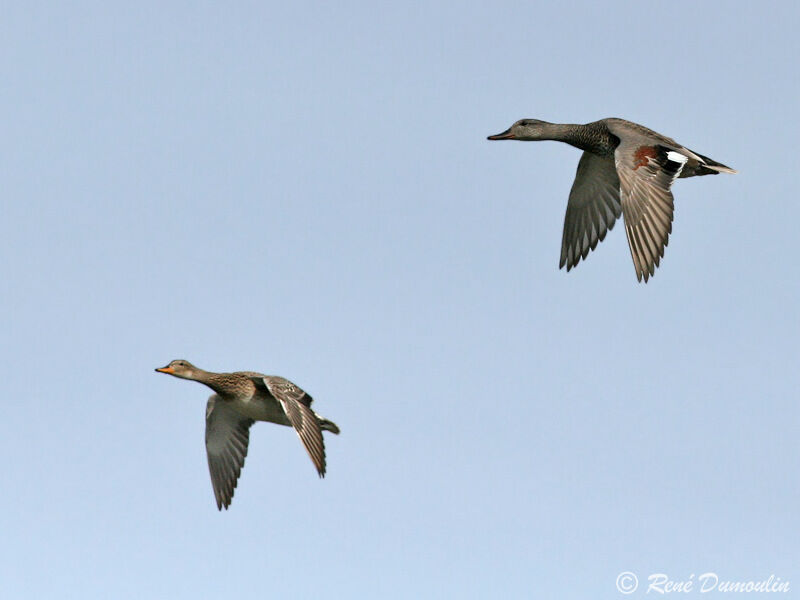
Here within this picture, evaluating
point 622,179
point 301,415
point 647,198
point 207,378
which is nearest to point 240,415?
point 207,378

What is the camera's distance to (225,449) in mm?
28750

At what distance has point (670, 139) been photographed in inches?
986

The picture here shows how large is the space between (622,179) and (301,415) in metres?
6.81

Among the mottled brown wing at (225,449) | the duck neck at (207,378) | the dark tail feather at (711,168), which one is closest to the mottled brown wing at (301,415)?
the duck neck at (207,378)

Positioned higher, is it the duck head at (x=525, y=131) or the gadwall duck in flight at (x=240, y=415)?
the duck head at (x=525, y=131)

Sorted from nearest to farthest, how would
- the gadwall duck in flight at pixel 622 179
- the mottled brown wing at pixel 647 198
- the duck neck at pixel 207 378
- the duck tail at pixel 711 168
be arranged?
the mottled brown wing at pixel 647 198 < the gadwall duck in flight at pixel 622 179 < the duck tail at pixel 711 168 < the duck neck at pixel 207 378

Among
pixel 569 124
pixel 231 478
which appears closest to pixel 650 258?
pixel 569 124

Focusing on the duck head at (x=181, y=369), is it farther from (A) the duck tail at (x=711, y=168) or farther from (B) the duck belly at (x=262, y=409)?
(A) the duck tail at (x=711, y=168)

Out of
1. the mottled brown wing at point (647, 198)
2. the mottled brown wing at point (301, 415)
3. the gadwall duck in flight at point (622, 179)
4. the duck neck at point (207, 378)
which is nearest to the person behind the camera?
the mottled brown wing at point (647, 198)

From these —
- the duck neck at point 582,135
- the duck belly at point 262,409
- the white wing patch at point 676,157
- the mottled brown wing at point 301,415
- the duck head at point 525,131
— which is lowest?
the mottled brown wing at point 301,415

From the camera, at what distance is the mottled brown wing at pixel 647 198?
2225 cm

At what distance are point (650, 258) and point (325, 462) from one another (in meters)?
6.49

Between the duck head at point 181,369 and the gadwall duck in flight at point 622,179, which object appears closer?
the gadwall duck in flight at point 622,179

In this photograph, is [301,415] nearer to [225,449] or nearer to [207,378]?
[207,378]
